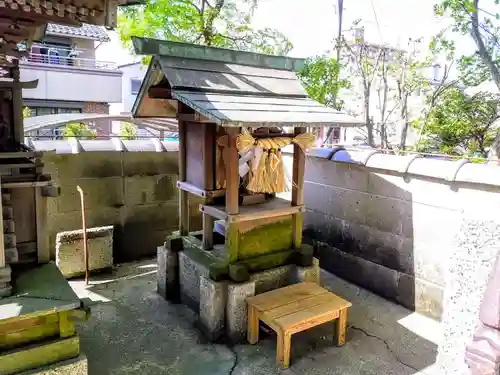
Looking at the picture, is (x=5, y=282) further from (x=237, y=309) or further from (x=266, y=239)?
(x=266, y=239)

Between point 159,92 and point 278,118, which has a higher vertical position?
point 159,92

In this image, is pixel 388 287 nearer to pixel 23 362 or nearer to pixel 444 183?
pixel 444 183

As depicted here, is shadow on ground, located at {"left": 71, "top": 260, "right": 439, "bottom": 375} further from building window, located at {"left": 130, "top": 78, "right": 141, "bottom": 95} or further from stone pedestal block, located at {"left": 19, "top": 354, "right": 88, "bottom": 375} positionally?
building window, located at {"left": 130, "top": 78, "right": 141, "bottom": 95}

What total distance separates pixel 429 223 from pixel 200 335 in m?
3.73

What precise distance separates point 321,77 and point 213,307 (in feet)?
36.0

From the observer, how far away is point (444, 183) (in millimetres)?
5859

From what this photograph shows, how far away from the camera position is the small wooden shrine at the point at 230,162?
5.23 metres

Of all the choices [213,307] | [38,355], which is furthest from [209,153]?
[38,355]

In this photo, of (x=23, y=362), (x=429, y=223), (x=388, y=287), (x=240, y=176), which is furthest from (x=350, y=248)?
(x=23, y=362)

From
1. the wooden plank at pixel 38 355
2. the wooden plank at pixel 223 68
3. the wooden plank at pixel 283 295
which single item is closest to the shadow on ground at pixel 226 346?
the wooden plank at pixel 283 295

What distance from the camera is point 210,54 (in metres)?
5.76

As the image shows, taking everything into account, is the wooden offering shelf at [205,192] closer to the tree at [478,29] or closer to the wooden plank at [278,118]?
the wooden plank at [278,118]

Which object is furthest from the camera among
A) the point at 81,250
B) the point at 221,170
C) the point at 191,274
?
the point at 81,250

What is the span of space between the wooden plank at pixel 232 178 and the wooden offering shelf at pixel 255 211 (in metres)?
0.10
